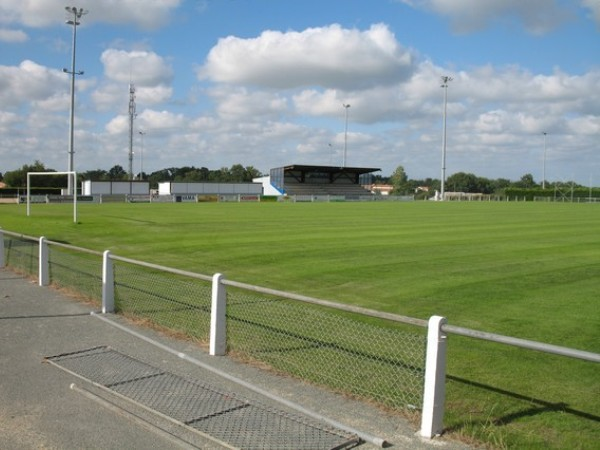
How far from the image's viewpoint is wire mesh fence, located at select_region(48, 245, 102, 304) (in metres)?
10.4

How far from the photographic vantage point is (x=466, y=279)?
12.5m

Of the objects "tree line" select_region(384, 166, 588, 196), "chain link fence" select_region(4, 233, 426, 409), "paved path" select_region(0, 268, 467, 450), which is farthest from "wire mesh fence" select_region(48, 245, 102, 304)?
"tree line" select_region(384, 166, 588, 196)

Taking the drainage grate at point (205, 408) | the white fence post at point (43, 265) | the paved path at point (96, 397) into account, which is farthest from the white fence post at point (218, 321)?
the white fence post at point (43, 265)

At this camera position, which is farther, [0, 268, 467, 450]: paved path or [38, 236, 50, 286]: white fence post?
[38, 236, 50, 286]: white fence post

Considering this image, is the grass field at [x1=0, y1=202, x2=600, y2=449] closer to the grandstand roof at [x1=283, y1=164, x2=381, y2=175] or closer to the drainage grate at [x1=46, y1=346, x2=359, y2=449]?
the drainage grate at [x1=46, y1=346, x2=359, y2=449]

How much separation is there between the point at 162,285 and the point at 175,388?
581cm

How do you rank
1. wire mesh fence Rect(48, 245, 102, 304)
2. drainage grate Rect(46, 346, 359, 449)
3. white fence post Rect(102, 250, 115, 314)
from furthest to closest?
wire mesh fence Rect(48, 245, 102, 304) → white fence post Rect(102, 250, 115, 314) → drainage grate Rect(46, 346, 359, 449)

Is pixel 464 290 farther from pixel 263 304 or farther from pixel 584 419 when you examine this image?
pixel 584 419

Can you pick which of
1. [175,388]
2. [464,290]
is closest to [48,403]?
[175,388]

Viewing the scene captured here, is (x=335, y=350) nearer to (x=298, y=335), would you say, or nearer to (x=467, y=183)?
(x=298, y=335)

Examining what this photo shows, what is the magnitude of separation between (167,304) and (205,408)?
179 inches

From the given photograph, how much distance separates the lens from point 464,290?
37.0ft

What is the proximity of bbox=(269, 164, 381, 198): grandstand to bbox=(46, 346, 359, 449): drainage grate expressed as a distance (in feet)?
300

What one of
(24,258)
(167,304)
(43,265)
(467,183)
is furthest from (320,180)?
(167,304)
